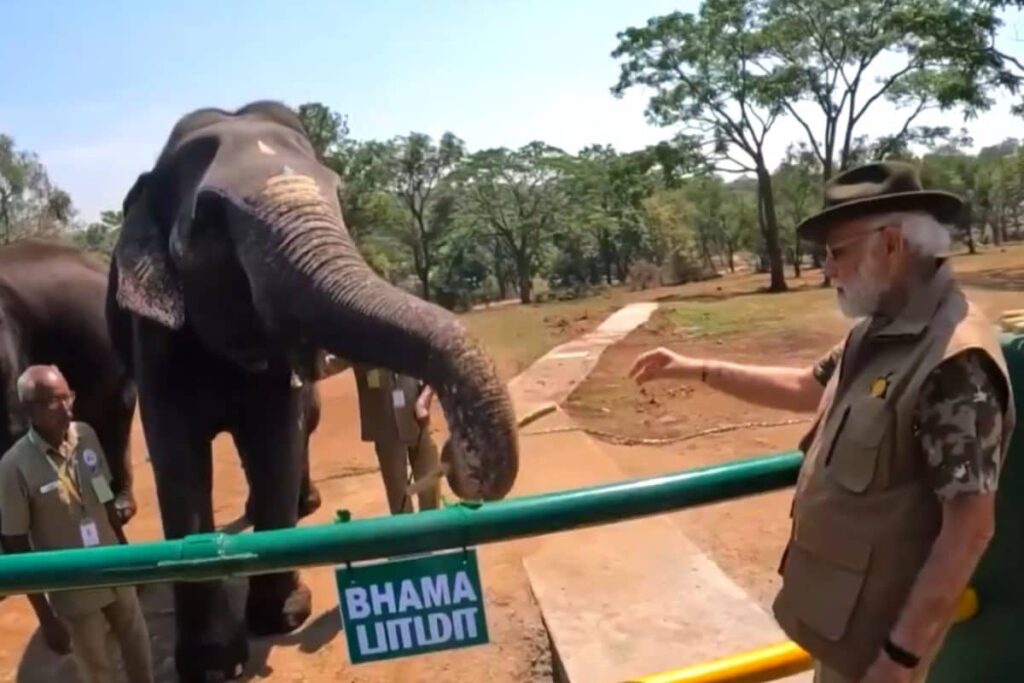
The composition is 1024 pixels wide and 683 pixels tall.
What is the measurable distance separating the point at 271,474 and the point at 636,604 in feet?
6.09

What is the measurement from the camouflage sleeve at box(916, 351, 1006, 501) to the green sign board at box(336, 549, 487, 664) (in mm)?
779

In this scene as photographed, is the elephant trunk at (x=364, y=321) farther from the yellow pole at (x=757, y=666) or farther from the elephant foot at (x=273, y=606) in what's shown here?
the elephant foot at (x=273, y=606)

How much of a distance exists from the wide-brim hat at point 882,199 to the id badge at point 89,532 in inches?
119

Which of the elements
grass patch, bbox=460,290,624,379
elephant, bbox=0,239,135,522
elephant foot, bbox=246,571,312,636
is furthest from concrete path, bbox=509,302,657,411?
elephant foot, bbox=246,571,312,636

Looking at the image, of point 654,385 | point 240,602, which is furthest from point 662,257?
point 240,602

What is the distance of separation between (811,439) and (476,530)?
2.32 feet

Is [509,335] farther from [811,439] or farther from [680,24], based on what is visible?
[811,439]

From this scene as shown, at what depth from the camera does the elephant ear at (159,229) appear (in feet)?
15.8

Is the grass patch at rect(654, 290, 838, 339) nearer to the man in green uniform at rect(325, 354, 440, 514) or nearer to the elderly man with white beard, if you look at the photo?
the man in green uniform at rect(325, 354, 440, 514)

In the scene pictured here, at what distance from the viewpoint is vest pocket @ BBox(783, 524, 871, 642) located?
194 cm

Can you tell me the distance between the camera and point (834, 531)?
6.45ft

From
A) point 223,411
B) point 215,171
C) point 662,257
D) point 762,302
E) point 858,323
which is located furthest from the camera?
point 662,257

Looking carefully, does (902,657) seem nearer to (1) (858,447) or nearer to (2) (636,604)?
(1) (858,447)

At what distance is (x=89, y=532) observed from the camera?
412 centimetres
